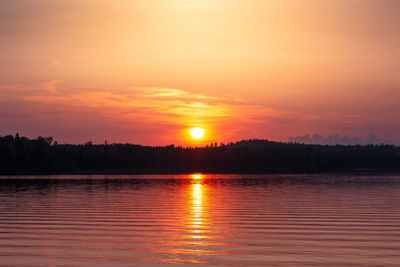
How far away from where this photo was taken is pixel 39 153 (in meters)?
192

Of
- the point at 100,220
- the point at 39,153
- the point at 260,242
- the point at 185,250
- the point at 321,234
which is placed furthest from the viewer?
the point at 39,153

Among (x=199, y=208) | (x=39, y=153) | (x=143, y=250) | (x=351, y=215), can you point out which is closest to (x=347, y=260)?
(x=143, y=250)

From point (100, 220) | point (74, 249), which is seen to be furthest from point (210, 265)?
point (100, 220)

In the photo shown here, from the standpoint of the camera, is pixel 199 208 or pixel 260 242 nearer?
pixel 260 242

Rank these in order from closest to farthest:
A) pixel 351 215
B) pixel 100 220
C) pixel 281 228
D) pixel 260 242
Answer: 1. pixel 260 242
2. pixel 281 228
3. pixel 100 220
4. pixel 351 215

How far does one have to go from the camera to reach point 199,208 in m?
42.2

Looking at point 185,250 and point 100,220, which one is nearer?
point 185,250

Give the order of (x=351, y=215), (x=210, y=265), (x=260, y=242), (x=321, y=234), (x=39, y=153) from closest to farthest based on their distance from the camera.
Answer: (x=210, y=265), (x=260, y=242), (x=321, y=234), (x=351, y=215), (x=39, y=153)

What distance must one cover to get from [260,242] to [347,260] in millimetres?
5112

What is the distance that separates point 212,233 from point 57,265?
9.95 m

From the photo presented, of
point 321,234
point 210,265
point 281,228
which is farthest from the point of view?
point 281,228

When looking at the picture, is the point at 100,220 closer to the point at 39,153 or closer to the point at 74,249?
the point at 74,249

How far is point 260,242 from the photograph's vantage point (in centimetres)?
2389

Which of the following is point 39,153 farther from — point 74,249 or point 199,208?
point 74,249
